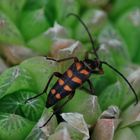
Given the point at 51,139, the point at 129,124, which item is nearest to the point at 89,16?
the point at 129,124

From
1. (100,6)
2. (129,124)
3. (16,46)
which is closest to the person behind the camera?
(129,124)

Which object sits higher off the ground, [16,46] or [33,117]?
[16,46]

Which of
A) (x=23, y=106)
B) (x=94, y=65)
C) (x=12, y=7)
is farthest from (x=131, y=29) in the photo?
(x=23, y=106)

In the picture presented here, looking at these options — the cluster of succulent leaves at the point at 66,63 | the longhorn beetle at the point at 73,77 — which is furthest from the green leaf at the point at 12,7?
the longhorn beetle at the point at 73,77

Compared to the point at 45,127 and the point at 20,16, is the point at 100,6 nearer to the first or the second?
the point at 20,16

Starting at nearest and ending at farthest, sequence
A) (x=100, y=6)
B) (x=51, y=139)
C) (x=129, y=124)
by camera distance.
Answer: (x=51, y=139)
(x=129, y=124)
(x=100, y=6)

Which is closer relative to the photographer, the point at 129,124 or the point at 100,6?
the point at 129,124

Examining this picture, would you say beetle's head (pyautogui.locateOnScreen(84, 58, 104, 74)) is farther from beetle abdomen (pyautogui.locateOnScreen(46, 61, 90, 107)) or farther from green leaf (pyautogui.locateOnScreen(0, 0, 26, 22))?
green leaf (pyautogui.locateOnScreen(0, 0, 26, 22))
